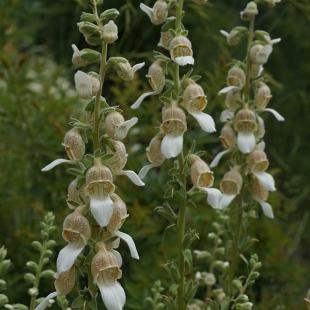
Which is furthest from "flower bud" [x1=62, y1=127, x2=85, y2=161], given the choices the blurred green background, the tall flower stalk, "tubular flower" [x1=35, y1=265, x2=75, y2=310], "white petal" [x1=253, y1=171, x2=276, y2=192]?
the blurred green background

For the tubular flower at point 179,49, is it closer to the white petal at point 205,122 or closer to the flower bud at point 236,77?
the white petal at point 205,122

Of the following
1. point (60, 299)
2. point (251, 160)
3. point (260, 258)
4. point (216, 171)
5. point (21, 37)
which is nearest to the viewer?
point (60, 299)

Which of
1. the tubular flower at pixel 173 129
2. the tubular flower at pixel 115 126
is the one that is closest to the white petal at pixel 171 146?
the tubular flower at pixel 173 129

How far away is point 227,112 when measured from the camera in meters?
1.91

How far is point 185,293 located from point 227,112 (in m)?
0.61

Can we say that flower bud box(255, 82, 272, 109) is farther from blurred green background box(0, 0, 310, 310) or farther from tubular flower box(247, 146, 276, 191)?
blurred green background box(0, 0, 310, 310)

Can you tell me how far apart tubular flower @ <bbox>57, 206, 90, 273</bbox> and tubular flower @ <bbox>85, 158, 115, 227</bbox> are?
0.04 m

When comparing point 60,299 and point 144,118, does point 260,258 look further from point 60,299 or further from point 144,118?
point 60,299

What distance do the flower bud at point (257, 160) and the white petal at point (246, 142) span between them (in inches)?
1.4

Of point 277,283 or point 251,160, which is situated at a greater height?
point 251,160

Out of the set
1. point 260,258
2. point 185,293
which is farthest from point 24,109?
point 185,293

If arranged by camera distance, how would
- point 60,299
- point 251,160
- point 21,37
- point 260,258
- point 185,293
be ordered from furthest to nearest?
1. point 21,37
2. point 260,258
3. point 251,160
4. point 185,293
5. point 60,299

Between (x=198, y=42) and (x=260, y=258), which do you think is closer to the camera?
(x=260, y=258)

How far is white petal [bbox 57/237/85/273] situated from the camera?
4.00 ft
